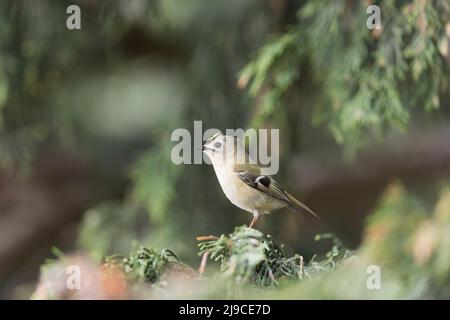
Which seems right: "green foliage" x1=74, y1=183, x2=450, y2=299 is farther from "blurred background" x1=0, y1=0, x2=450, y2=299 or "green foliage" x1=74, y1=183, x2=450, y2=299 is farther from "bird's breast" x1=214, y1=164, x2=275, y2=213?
"bird's breast" x1=214, y1=164, x2=275, y2=213

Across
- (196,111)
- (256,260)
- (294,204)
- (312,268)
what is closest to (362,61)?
(294,204)

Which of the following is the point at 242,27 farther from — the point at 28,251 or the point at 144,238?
the point at 28,251

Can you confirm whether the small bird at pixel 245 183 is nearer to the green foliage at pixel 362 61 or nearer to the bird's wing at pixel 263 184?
the bird's wing at pixel 263 184

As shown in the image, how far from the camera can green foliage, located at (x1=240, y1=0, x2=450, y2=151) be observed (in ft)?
9.58

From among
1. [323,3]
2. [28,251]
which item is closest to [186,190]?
[323,3]

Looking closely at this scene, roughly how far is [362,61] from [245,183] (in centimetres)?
77

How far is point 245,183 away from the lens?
131 inches

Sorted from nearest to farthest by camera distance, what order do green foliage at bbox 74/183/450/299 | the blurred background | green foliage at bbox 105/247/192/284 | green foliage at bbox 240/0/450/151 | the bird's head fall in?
green foliage at bbox 74/183/450/299
green foliage at bbox 105/247/192/284
green foliage at bbox 240/0/450/151
the blurred background
the bird's head

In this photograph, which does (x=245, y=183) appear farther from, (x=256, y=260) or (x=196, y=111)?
(x=256, y=260)

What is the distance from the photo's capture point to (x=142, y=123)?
231 inches

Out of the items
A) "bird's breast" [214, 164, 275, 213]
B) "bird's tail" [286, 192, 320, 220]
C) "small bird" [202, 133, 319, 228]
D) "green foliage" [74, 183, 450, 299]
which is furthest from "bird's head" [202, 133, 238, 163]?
"green foliage" [74, 183, 450, 299]

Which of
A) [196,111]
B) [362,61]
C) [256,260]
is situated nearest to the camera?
[256,260]
